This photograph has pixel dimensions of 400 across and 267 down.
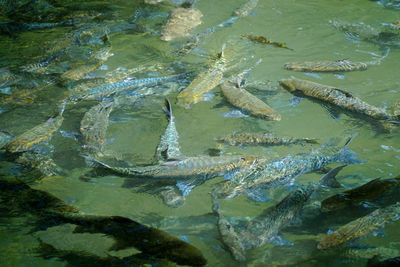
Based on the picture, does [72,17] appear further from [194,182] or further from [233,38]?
[194,182]

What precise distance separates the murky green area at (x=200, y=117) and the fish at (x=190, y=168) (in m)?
0.18

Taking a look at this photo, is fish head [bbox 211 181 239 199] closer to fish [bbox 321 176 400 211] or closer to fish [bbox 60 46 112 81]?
fish [bbox 321 176 400 211]

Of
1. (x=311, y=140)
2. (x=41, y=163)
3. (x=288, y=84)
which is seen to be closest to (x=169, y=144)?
(x=41, y=163)

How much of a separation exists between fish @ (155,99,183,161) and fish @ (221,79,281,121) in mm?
1012

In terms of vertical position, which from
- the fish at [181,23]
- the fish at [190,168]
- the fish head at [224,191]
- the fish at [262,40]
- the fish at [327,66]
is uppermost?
the fish at [181,23]

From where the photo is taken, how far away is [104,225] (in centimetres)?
329

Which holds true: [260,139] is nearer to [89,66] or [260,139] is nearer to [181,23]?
[89,66]

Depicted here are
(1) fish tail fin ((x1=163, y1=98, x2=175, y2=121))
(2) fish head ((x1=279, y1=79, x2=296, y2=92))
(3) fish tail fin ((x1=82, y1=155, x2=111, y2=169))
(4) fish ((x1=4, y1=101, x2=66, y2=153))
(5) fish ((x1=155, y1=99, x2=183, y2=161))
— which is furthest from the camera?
(2) fish head ((x1=279, y1=79, x2=296, y2=92))

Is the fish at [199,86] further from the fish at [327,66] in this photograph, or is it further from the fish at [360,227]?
the fish at [360,227]

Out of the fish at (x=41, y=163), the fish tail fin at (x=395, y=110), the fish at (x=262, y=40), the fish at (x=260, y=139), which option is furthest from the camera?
the fish at (x=262, y=40)

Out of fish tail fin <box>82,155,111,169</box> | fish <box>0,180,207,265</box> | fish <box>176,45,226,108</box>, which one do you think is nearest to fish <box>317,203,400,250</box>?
fish <box>0,180,207,265</box>

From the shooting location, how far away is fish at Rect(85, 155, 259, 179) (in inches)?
164

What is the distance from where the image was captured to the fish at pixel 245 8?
8852mm

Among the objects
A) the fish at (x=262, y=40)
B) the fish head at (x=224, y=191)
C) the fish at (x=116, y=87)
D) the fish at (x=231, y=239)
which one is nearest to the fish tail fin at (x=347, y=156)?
the fish head at (x=224, y=191)
